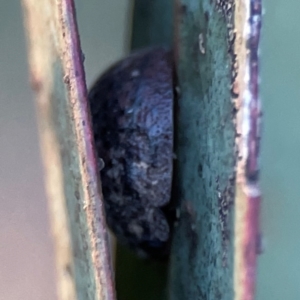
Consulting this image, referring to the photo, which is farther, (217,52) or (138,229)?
(138,229)

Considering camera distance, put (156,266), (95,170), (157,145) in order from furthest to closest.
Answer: (156,266)
(157,145)
(95,170)

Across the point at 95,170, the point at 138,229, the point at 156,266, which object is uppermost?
the point at 95,170

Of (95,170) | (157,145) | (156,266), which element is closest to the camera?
(95,170)

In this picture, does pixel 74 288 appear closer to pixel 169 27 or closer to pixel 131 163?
pixel 131 163

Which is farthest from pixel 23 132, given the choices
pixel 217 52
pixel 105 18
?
pixel 217 52

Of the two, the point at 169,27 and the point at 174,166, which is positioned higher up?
the point at 169,27

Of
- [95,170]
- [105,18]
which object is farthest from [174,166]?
[105,18]
